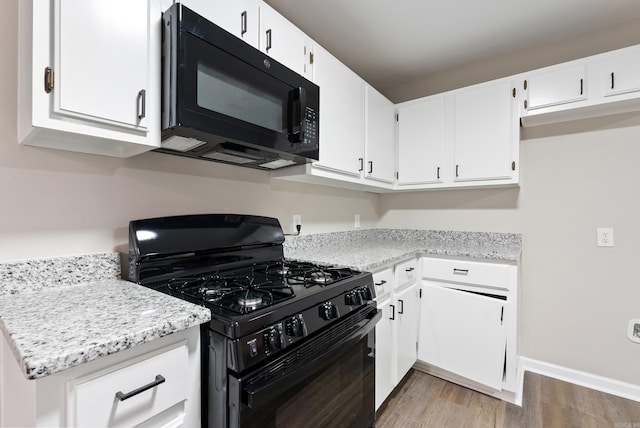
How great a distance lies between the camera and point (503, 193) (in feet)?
7.95

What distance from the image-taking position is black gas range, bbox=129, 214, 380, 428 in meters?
0.81

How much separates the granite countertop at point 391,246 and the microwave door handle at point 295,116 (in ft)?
2.29

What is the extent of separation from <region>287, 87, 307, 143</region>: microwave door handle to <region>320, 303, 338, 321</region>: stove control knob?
2.47 ft

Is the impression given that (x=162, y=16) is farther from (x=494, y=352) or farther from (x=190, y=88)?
(x=494, y=352)

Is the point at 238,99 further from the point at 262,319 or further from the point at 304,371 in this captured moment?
the point at 304,371

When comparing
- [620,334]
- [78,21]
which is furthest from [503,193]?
[78,21]

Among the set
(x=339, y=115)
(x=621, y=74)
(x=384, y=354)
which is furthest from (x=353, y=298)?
(x=621, y=74)

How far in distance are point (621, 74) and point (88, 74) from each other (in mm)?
2685

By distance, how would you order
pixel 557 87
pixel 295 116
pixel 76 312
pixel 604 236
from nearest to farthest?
pixel 76 312 < pixel 295 116 < pixel 557 87 < pixel 604 236

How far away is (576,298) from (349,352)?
1999 millimetres

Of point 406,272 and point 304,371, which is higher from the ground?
point 406,272

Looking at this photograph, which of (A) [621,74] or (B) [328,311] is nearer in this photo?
(B) [328,311]

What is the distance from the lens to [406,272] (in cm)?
202

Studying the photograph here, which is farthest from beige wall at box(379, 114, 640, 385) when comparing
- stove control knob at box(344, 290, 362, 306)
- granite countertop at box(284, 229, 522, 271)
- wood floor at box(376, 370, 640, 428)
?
stove control knob at box(344, 290, 362, 306)
